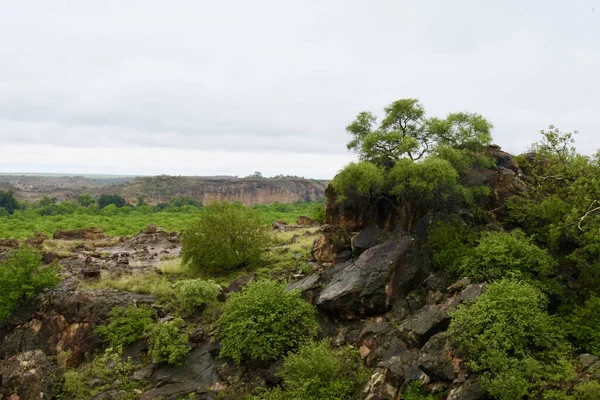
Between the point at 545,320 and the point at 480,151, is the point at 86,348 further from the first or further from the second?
the point at 480,151

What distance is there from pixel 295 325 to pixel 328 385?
3095 millimetres

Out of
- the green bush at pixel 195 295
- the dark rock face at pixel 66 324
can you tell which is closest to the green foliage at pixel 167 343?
the green bush at pixel 195 295

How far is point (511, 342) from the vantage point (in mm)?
11180

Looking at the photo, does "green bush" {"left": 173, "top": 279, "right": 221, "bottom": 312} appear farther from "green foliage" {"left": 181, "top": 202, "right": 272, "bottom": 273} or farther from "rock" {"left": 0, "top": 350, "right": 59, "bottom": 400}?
"rock" {"left": 0, "top": 350, "right": 59, "bottom": 400}

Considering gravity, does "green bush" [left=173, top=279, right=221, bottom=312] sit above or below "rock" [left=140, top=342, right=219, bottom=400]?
above

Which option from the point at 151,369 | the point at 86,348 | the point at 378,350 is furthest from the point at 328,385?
the point at 86,348

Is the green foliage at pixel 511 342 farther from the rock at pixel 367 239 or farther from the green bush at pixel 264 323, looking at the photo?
the rock at pixel 367 239

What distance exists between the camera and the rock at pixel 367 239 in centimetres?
1803

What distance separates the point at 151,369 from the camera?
15.4 meters

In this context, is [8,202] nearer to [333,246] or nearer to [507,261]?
[333,246]

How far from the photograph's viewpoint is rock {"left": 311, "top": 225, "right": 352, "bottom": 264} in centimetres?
1919

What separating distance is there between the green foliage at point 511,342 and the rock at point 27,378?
14030 mm

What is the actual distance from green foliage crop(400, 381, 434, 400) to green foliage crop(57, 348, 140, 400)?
30.2 ft

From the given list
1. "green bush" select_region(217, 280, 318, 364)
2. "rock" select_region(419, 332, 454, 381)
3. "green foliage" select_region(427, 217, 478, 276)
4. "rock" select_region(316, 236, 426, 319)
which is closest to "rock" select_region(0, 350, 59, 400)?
"green bush" select_region(217, 280, 318, 364)
